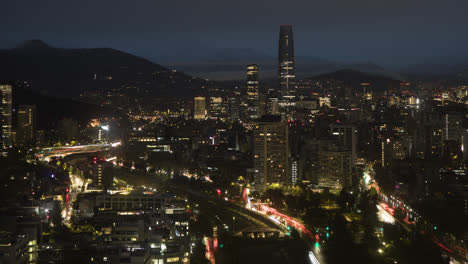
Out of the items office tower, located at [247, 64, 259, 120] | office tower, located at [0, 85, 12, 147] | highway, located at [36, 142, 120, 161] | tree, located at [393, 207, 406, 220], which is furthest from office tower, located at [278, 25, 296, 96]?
tree, located at [393, 207, 406, 220]

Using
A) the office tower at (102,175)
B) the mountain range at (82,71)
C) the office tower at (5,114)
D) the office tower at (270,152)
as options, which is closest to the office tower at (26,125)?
the office tower at (5,114)

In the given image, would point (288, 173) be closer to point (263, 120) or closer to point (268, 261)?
point (263, 120)

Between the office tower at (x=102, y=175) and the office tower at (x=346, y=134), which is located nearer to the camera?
the office tower at (x=102, y=175)

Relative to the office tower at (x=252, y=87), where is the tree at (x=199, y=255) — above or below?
below

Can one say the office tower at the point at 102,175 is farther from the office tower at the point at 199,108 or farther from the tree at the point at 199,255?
the office tower at the point at 199,108

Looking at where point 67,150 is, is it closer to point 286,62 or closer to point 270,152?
point 270,152

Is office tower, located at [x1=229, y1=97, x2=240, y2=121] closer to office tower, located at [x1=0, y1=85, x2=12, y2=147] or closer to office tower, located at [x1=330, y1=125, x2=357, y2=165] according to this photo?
office tower, located at [x1=330, y1=125, x2=357, y2=165]

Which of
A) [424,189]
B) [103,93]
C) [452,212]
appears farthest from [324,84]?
[452,212]
